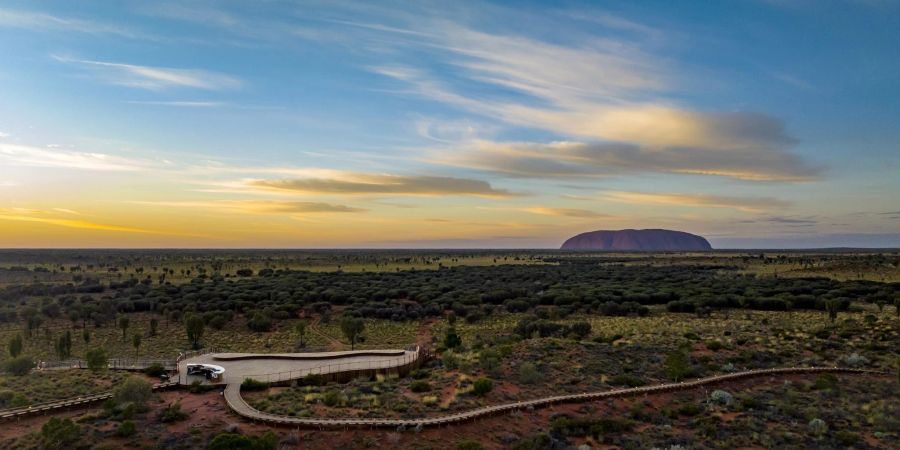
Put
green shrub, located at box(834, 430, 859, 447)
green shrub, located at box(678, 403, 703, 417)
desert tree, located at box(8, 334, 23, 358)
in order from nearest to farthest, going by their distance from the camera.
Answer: green shrub, located at box(834, 430, 859, 447)
green shrub, located at box(678, 403, 703, 417)
desert tree, located at box(8, 334, 23, 358)

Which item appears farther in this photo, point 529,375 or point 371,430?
point 529,375

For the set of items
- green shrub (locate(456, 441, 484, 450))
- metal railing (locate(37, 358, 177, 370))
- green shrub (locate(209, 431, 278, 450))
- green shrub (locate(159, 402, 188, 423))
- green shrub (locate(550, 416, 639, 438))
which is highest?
green shrub (locate(209, 431, 278, 450))

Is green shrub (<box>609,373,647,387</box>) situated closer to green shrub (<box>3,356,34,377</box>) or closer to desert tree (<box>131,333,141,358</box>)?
desert tree (<box>131,333,141,358</box>)

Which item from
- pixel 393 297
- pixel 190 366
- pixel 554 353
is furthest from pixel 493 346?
pixel 393 297

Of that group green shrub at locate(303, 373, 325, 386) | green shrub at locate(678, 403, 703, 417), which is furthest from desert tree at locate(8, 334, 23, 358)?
green shrub at locate(678, 403, 703, 417)

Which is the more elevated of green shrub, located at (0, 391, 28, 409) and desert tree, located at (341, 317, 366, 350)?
desert tree, located at (341, 317, 366, 350)

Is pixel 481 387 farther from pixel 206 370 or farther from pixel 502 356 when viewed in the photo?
pixel 206 370

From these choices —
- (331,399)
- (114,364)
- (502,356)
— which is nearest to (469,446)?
(331,399)
